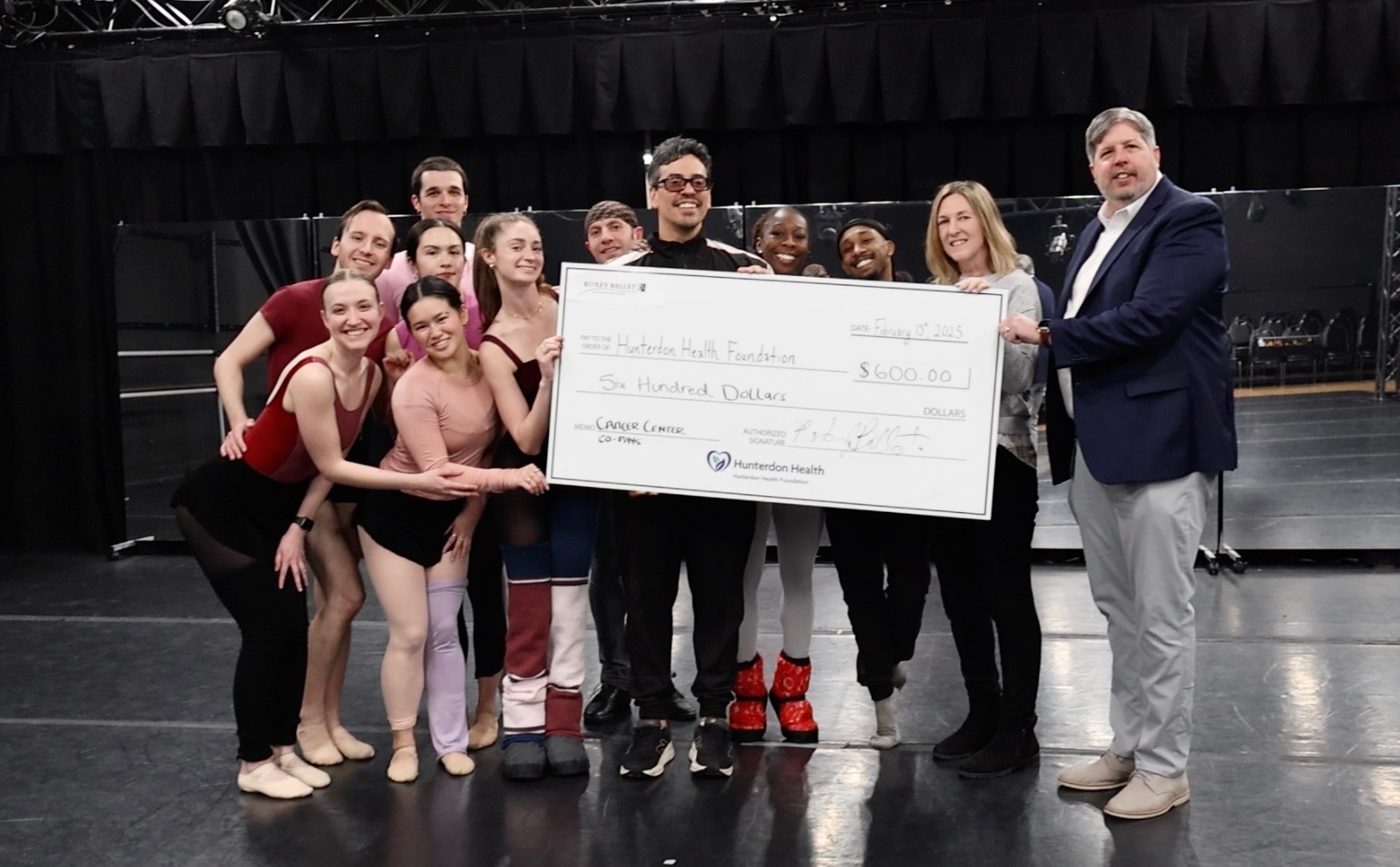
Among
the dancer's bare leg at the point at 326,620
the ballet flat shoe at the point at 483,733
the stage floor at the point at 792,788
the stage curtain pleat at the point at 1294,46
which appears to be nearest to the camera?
the stage floor at the point at 792,788

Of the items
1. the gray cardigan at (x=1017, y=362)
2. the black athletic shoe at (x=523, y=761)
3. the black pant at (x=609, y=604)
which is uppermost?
the gray cardigan at (x=1017, y=362)

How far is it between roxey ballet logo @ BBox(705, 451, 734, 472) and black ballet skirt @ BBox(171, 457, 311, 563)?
3.42 ft

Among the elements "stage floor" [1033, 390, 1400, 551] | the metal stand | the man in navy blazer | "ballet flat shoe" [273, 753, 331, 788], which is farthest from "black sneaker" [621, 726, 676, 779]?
the metal stand

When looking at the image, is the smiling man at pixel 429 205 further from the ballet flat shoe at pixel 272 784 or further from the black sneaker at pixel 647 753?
the black sneaker at pixel 647 753

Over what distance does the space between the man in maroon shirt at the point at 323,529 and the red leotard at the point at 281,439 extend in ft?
0.74

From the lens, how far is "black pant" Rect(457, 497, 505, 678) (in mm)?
3197

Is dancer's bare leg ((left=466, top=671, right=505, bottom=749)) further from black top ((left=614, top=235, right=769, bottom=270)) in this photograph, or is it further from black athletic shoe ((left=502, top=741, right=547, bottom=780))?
black top ((left=614, top=235, right=769, bottom=270))

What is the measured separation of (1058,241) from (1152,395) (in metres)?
2.92

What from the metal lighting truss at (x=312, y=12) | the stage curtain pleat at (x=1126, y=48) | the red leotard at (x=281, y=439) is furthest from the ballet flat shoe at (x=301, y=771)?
the stage curtain pleat at (x=1126, y=48)

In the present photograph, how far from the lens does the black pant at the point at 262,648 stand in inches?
113

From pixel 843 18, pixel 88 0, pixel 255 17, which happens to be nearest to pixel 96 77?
pixel 88 0

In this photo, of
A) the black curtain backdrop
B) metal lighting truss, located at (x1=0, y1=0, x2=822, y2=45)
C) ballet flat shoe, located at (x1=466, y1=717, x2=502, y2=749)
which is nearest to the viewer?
ballet flat shoe, located at (x1=466, y1=717, x2=502, y2=749)

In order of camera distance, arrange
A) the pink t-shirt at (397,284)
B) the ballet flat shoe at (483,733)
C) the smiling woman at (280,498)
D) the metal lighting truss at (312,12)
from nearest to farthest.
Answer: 1. the smiling woman at (280,498)
2. the ballet flat shoe at (483,733)
3. the pink t-shirt at (397,284)
4. the metal lighting truss at (312,12)

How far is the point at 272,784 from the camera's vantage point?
9.65 ft
